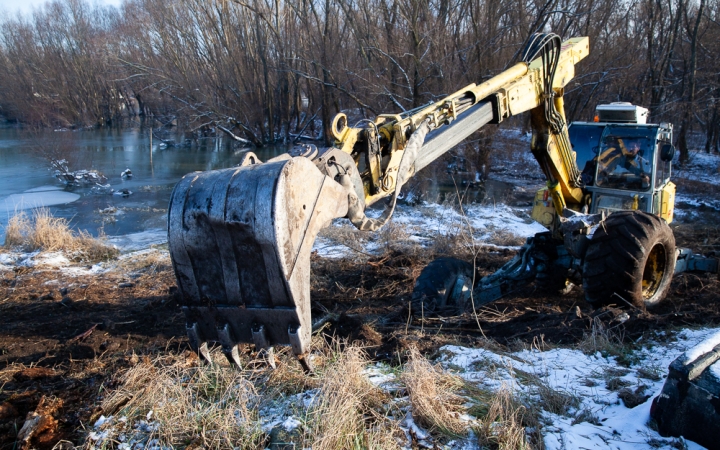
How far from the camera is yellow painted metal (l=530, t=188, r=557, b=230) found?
683cm

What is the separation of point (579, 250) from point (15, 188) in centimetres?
1922

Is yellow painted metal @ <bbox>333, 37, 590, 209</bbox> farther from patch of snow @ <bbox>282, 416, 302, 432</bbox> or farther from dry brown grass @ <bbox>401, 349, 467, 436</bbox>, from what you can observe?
patch of snow @ <bbox>282, 416, 302, 432</bbox>

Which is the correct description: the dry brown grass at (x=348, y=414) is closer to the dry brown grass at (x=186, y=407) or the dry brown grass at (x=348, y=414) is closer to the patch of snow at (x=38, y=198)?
the dry brown grass at (x=186, y=407)

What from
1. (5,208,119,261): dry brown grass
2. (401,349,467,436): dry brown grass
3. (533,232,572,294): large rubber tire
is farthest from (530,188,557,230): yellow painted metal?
(5,208,119,261): dry brown grass

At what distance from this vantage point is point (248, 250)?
2.93 meters

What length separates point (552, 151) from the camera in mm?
5898

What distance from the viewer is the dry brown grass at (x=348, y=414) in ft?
9.25

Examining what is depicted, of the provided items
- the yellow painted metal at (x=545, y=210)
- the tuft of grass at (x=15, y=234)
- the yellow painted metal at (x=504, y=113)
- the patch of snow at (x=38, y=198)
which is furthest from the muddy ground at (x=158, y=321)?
the patch of snow at (x=38, y=198)

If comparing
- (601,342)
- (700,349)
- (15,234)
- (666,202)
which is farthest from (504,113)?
(15,234)

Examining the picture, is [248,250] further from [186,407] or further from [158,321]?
[158,321]

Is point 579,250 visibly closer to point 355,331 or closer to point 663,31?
point 355,331

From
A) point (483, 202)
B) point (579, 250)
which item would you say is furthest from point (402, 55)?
point (579, 250)

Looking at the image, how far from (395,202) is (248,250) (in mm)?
1450

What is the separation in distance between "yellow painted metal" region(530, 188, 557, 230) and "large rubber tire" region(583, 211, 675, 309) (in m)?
1.44
